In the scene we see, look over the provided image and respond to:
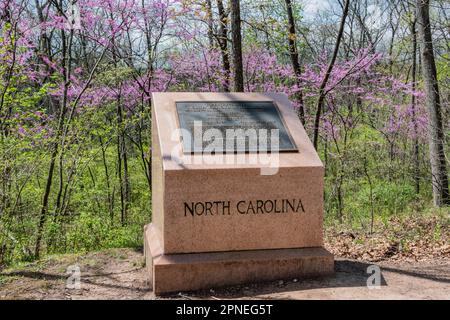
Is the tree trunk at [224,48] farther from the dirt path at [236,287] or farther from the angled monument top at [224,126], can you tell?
the dirt path at [236,287]

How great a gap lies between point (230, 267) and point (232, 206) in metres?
0.60

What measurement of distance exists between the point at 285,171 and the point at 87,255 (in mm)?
3199

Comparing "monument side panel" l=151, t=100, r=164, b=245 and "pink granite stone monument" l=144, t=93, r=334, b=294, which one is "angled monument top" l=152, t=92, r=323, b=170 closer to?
"pink granite stone monument" l=144, t=93, r=334, b=294

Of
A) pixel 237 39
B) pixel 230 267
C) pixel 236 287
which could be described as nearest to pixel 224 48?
pixel 237 39

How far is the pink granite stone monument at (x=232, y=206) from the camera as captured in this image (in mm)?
4477

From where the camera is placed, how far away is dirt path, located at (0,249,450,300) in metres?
→ 4.24

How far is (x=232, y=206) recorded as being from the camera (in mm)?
4641

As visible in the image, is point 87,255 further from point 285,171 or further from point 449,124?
point 449,124

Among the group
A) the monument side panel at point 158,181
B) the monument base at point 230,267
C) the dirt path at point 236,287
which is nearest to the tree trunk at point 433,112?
the dirt path at point 236,287

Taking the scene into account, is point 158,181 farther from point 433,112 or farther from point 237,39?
point 433,112

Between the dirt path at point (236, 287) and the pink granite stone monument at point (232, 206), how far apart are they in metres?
0.19

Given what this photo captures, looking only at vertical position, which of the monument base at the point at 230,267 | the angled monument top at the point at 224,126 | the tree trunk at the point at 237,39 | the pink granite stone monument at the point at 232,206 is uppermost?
the tree trunk at the point at 237,39

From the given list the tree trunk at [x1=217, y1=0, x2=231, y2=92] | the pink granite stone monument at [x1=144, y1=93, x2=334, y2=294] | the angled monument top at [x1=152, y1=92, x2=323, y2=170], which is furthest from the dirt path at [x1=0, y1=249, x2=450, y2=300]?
the tree trunk at [x1=217, y1=0, x2=231, y2=92]

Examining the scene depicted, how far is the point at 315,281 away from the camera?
458 cm
